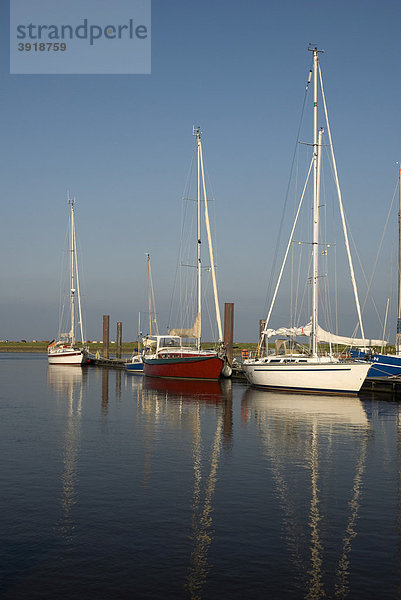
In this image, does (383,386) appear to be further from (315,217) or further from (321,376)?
(315,217)

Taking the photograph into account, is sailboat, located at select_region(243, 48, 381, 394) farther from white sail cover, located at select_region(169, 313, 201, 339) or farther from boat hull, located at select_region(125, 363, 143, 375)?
boat hull, located at select_region(125, 363, 143, 375)

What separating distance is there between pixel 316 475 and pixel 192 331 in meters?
39.5

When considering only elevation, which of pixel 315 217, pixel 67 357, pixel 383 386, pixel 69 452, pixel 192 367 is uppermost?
pixel 315 217

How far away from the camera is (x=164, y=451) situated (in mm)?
24078

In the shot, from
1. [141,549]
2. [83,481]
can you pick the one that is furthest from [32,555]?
[83,481]

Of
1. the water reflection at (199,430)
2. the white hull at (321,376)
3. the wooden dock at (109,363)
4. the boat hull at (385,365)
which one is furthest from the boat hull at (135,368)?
the boat hull at (385,365)

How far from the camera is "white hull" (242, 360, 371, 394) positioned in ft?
140

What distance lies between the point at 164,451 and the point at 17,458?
220 inches

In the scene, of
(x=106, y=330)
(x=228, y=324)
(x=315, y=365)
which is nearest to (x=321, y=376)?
(x=315, y=365)

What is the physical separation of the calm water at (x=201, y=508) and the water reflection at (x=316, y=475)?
5 cm

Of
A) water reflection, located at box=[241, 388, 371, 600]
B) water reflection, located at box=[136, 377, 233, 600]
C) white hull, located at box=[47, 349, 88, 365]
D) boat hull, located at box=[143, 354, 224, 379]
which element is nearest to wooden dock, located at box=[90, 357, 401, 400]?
water reflection, located at box=[241, 388, 371, 600]

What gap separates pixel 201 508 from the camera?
16.2 metres

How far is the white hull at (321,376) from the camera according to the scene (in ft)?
140

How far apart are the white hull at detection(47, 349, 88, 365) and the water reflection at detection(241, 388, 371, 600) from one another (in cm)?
5857
